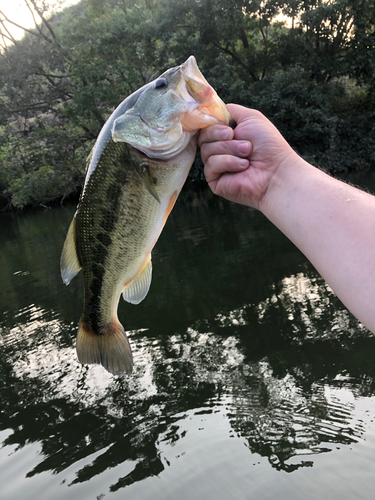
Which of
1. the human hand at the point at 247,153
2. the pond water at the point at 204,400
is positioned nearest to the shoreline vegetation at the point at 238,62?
the pond water at the point at 204,400

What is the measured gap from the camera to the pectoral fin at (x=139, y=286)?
1.99 meters

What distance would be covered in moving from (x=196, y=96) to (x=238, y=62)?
68.0 ft

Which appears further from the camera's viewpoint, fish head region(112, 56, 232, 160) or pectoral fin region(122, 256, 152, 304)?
pectoral fin region(122, 256, 152, 304)

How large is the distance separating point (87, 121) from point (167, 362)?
21.4 m

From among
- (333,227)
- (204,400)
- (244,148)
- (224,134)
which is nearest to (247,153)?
(244,148)

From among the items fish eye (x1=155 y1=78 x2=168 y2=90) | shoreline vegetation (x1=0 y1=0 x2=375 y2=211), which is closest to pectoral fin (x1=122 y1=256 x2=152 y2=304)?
fish eye (x1=155 y1=78 x2=168 y2=90)

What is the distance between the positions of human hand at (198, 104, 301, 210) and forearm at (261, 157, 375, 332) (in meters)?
0.07

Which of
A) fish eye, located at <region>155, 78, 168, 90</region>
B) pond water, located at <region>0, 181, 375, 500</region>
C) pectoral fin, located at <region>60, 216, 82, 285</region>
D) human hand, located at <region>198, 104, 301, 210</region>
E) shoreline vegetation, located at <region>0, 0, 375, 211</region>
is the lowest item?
pond water, located at <region>0, 181, 375, 500</region>

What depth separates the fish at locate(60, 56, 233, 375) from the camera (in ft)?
5.48

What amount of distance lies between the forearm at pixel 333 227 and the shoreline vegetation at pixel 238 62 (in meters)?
16.9

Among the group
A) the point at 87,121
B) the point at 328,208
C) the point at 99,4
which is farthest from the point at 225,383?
the point at 99,4

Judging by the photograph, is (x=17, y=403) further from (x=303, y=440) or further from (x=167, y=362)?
(x=303, y=440)

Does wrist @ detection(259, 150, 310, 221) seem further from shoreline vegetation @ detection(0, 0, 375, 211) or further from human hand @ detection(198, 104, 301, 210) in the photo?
shoreline vegetation @ detection(0, 0, 375, 211)

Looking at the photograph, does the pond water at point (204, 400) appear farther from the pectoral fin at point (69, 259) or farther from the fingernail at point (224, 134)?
the fingernail at point (224, 134)
